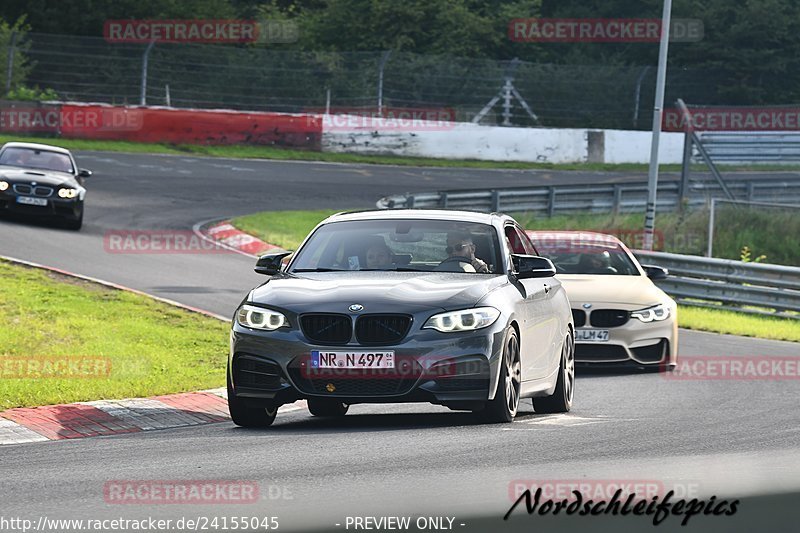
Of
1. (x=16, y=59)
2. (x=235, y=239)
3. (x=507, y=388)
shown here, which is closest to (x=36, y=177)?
(x=235, y=239)

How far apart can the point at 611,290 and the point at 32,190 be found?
12002 mm

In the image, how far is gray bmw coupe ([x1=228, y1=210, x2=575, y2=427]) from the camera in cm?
844

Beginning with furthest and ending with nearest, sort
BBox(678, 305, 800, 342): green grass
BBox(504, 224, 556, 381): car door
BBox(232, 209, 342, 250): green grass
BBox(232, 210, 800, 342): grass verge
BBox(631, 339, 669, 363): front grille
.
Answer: BBox(232, 209, 342, 250): green grass < BBox(232, 210, 800, 342): grass verge < BBox(678, 305, 800, 342): green grass < BBox(631, 339, 669, 363): front grille < BBox(504, 224, 556, 381): car door

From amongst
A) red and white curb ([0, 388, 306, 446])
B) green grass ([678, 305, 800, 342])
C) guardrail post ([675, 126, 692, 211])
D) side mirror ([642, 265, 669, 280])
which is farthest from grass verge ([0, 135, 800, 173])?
red and white curb ([0, 388, 306, 446])


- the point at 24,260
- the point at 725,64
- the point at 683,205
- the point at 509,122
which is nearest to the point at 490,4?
the point at 725,64

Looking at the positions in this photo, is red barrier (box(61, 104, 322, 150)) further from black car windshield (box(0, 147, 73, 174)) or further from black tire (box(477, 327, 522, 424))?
black tire (box(477, 327, 522, 424))

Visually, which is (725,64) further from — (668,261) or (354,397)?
(354,397)

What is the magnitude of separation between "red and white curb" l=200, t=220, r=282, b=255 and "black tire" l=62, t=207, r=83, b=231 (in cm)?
242

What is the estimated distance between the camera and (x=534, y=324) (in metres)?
9.72

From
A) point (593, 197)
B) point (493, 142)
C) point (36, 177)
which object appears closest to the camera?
point (36, 177)

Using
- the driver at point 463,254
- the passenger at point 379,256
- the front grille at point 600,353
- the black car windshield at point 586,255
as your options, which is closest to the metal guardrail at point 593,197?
the black car windshield at point 586,255

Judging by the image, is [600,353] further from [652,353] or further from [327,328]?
[327,328]

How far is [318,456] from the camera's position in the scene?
7.25 meters

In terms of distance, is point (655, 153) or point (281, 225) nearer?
point (281, 225)
